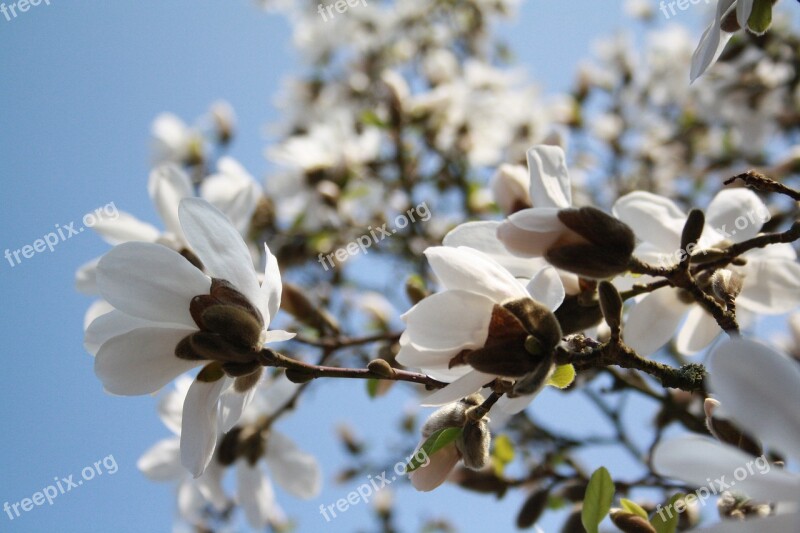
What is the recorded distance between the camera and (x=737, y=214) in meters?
0.71

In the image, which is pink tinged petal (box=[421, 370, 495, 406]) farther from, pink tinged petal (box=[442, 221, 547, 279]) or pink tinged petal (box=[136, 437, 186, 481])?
pink tinged petal (box=[136, 437, 186, 481])

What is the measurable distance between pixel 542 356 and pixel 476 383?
54 mm

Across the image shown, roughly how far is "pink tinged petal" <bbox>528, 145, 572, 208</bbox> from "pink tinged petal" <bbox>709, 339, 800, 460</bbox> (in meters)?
0.28

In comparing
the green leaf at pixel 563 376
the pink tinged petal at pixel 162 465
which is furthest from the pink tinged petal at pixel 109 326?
the pink tinged petal at pixel 162 465

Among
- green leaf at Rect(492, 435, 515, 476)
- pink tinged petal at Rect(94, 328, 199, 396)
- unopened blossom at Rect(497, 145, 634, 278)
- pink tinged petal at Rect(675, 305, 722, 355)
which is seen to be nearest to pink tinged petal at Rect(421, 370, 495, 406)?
unopened blossom at Rect(497, 145, 634, 278)

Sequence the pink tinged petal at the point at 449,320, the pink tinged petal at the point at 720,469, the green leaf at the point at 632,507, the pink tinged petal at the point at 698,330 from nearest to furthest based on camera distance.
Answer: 1. the pink tinged petal at the point at 720,469
2. the pink tinged petal at the point at 449,320
3. the green leaf at the point at 632,507
4. the pink tinged petal at the point at 698,330

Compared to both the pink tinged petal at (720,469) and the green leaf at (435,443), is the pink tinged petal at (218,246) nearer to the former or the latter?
the green leaf at (435,443)

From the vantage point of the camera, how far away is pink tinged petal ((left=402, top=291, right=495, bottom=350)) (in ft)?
1.65

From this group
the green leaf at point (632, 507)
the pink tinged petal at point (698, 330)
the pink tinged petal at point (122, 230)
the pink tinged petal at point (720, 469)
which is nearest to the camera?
the pink tinged petal at point (720, 469)

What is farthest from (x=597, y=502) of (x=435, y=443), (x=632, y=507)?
(x=435, y=443)

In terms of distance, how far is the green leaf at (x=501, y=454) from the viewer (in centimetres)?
103

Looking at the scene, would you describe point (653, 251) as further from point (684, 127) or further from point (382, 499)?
point (684, 127)

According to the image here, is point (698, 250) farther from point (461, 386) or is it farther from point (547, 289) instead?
point (461, 386)

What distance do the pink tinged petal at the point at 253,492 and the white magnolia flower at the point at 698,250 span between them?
2.06ft
